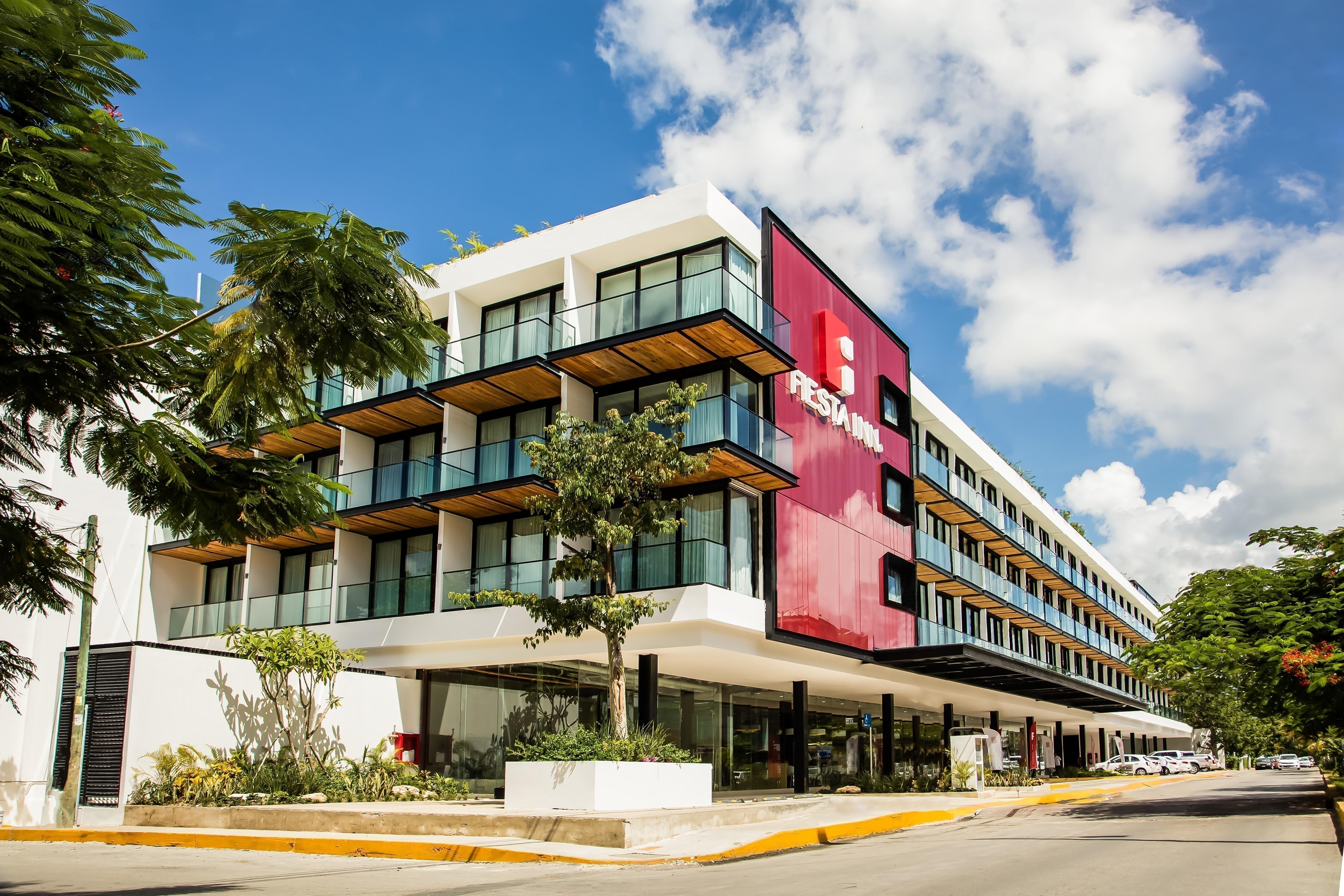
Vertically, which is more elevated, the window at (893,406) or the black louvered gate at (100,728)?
the window at (893,406)

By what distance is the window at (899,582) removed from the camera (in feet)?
98.4

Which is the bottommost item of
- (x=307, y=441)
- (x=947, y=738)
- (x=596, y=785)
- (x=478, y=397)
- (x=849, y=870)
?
(x=849, y=870)

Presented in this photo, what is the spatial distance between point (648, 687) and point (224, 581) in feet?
50.9

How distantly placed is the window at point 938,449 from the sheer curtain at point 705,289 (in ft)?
51.4

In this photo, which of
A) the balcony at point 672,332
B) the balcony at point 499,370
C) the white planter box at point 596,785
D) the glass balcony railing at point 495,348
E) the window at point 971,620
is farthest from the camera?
the window at point 971,620

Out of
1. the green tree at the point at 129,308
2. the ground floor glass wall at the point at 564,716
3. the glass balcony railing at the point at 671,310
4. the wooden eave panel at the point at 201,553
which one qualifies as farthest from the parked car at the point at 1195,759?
the green tree at the point at 129,308

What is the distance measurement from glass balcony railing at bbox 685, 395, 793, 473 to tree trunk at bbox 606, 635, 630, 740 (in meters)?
5.29

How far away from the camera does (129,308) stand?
7.13 m

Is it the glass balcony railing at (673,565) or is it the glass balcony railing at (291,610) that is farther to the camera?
the glass balcony railing at (291,610)

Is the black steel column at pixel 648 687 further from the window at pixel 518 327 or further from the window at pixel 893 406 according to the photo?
the window at pixel 893 406

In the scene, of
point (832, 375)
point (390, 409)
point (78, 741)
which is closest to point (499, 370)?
point (390, 409)

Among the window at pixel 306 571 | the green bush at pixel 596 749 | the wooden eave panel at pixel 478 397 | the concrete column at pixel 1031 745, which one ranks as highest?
the wooden eave panel at pixel 478 397

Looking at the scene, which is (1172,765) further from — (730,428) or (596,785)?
(596,785)

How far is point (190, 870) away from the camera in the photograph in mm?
12102
